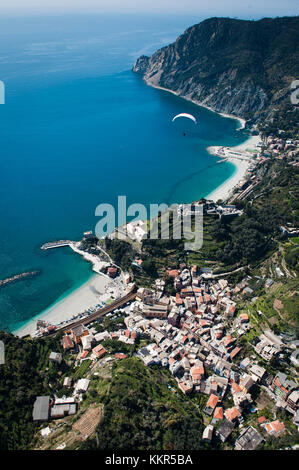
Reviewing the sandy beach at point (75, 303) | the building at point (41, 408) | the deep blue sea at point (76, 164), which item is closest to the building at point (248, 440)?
the building at point (41, 408)

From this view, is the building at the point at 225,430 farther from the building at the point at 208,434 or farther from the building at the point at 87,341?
the building at the point at 87,341

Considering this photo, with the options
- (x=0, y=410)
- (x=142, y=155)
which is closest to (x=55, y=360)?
(x=0, y=410)

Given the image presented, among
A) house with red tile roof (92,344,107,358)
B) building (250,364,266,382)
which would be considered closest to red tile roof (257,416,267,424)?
Answer: building (250,364,266,382)

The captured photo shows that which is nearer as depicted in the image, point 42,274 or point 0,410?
point 0,410

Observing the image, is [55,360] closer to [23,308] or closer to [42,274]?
[23,308]

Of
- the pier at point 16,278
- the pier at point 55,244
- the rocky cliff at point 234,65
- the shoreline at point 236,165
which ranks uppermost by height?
the rocky cliff at point 234,65

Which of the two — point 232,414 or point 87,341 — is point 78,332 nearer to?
point 87,341
